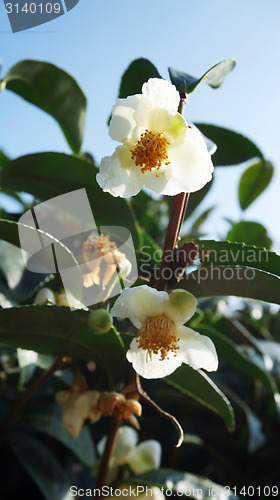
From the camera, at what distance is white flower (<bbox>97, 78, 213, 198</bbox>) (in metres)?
0.59

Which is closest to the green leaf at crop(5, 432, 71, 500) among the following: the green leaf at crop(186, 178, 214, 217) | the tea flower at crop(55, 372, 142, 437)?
the tea flower at crop(55, 372, 142, 437)

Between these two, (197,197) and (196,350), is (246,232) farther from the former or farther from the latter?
(196,350)

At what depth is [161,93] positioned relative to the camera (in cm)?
58

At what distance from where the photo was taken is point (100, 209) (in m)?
0.83

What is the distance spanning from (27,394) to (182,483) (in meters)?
0.29

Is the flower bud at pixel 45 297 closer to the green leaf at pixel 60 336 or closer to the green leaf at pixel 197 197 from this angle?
the green leaf at pixel 60 336

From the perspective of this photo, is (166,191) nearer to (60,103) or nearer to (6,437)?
(60,103)

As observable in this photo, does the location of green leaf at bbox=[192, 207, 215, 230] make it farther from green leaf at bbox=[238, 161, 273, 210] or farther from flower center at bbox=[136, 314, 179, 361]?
flower center at bbox=[136, 314, 179, 361]

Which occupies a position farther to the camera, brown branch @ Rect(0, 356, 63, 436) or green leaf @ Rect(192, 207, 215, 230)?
green leaf @ Rect(192, 207, 215, 230)

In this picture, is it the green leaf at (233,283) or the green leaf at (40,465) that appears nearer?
the green leaf at (233,283)

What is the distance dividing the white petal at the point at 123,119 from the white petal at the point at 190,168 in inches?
2.8

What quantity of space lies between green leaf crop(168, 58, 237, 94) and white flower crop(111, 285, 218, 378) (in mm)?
264

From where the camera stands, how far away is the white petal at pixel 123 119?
58 centimetres

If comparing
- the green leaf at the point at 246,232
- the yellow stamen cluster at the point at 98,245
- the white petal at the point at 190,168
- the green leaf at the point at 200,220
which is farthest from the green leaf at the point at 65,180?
the green leaf at the point at 200,220
